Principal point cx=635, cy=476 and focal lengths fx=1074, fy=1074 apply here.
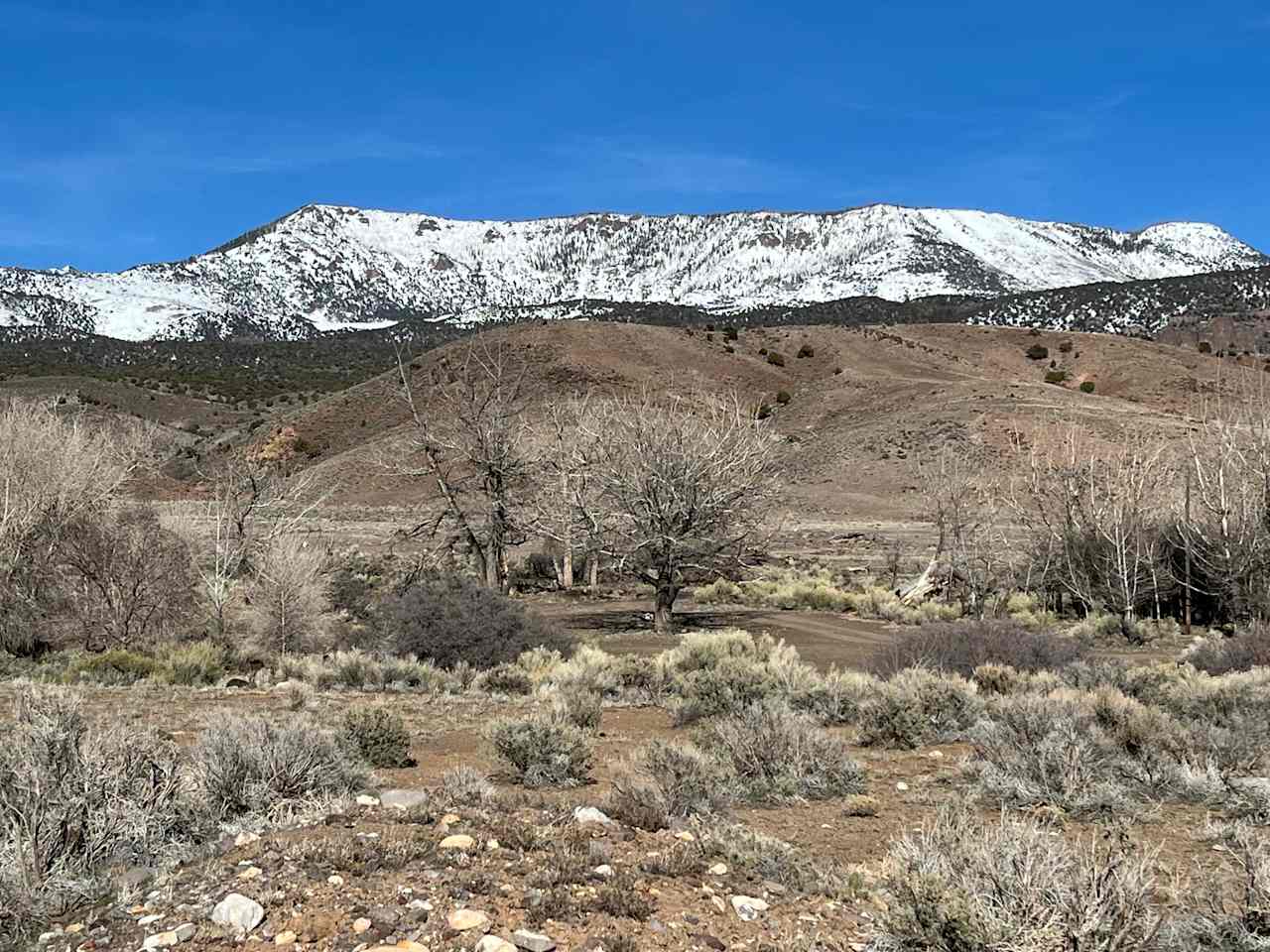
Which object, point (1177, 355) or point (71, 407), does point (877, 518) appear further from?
point (71, 407)

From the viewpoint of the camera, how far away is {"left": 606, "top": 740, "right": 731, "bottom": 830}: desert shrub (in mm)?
6363

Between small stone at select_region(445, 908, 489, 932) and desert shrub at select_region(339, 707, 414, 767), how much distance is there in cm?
416

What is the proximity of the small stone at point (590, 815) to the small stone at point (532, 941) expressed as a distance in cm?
163

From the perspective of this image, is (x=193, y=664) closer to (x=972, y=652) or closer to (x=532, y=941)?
(x=972, y=652)

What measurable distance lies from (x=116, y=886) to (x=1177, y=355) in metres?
86.5

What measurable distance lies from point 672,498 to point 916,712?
12225 millimetres

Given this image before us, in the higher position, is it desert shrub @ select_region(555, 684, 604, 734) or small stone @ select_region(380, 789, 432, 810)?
small stone @ select_region(380, 789, 432, 810)

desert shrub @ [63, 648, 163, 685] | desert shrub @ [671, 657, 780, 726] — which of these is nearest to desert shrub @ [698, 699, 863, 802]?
desert shrub @ [671, 657, 780, 726]

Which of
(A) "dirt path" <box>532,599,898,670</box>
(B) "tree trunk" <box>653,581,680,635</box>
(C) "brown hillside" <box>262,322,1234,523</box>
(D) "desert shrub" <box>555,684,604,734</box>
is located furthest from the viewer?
(C) "brown hillside" <box>262,322,1234,523</box>

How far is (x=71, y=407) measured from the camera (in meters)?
74.9

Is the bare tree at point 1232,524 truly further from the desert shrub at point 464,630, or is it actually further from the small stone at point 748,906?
the small stone at point 748,906

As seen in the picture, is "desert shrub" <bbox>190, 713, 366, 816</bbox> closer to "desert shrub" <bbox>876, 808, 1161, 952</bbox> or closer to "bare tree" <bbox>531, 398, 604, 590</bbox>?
"desert shrub" <bbox>876, 808, 1161, 952</bbox>

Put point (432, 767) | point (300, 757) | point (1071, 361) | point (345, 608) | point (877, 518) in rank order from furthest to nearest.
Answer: point (1071, 361) → point (877, 518) → point (345, 608) → point (432, 767) → point (300, 757)

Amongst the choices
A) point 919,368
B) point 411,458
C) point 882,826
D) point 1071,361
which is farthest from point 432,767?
point 1071,361
